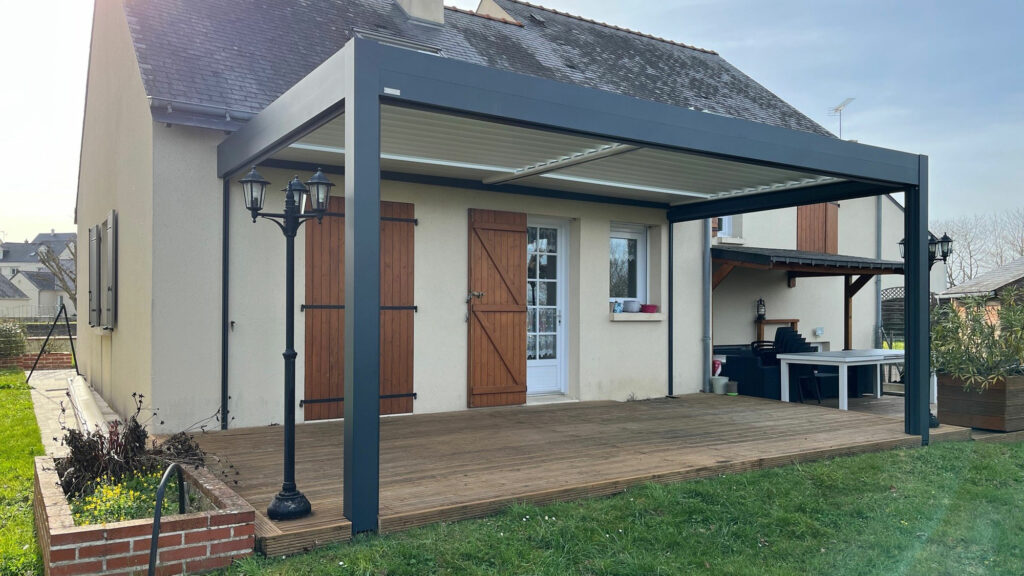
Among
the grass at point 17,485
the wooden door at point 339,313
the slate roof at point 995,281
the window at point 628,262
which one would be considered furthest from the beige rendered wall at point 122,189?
the slate roof at point 995,281

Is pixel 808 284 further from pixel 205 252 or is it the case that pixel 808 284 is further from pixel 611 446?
pixel 205 252

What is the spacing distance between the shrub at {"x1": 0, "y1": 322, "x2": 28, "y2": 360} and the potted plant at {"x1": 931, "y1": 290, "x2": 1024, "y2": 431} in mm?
14918

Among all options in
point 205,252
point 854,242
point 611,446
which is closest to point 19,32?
point 205,252

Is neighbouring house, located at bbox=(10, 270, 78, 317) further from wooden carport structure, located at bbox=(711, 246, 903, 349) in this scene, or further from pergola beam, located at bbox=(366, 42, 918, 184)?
pergola beam, located at bbox=(366, 42, 918, 184)

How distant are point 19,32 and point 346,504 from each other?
21.3 ft

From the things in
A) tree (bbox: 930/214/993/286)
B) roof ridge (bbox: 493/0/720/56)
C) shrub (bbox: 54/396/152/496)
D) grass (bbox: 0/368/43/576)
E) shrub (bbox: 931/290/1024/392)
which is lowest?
grass (bbox: 0/368/43/576)

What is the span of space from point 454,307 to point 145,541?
4.60 metres

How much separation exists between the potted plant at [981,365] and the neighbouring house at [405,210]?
1036 millimetres

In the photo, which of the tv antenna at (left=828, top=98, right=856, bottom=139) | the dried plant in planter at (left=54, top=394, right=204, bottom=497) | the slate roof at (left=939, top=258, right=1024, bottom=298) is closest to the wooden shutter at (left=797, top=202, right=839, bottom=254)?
the tv antenna at (left=828, top=98, right=856, bottom=139)

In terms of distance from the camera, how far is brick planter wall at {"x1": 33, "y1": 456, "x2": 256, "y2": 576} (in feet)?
10.0

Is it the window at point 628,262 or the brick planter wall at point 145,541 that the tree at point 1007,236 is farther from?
the brick planter wall at point 145,541

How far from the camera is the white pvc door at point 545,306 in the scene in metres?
8.44

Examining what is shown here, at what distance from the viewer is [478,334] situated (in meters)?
7.71

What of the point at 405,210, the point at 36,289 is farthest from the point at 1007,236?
the point at 36,289
